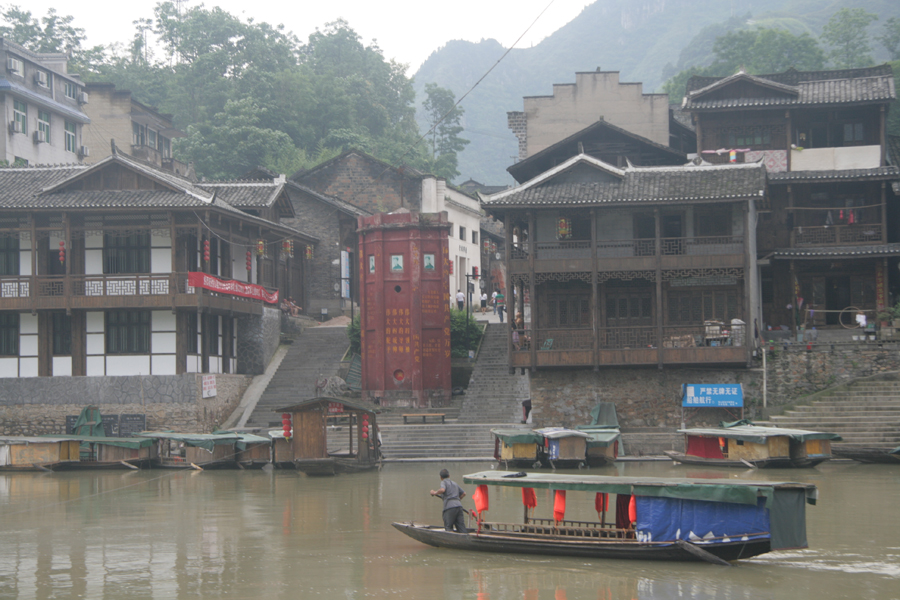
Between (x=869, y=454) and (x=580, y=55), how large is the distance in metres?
149

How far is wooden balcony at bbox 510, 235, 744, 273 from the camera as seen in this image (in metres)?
31.4

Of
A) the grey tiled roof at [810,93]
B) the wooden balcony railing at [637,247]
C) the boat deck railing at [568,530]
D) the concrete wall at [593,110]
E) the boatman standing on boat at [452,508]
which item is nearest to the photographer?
the boat deck railing at [568,530]

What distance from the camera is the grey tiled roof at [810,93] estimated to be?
34.8 meters

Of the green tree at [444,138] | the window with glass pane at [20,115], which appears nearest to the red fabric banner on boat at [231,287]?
the window with glass pane at [20,115]

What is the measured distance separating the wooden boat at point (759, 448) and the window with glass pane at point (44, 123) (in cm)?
3629

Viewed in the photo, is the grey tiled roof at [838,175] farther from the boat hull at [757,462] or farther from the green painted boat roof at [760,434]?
the boat hull at [757,462]

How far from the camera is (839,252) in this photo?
3341 centimetres

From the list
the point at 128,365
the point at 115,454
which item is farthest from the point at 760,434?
the point at 128,365

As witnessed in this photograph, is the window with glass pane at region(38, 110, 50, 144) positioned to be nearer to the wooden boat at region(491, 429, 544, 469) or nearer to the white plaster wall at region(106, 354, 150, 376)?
the white plaster wall at region(106, 354, 150, 376)

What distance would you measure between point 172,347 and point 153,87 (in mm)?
40992

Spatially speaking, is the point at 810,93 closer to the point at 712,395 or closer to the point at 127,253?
the point at 712,395

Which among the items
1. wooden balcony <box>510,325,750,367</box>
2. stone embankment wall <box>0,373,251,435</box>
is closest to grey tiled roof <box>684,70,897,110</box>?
wooden balcony <box>510,325,750,367</box>

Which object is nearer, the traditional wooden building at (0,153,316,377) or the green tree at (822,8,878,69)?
the traditional wooden building at (0,153,316,377)

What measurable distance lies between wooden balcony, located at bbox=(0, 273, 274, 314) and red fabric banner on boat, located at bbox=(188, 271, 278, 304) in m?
0.33
